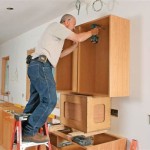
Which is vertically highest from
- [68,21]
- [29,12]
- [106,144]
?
[29,12]

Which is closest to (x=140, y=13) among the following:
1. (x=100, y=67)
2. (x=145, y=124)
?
(x=100, y=67)

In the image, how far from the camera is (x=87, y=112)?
233cm

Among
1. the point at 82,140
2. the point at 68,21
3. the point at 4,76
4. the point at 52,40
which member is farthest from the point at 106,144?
the point at 4,76

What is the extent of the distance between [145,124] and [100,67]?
871mm

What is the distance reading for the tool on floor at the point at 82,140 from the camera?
7.52 feet

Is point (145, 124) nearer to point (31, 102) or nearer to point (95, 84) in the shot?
point (95, 84)

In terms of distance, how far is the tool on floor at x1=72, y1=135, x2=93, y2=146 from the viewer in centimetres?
229

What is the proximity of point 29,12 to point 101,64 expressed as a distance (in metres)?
1.56

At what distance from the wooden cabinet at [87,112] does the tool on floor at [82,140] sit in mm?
81

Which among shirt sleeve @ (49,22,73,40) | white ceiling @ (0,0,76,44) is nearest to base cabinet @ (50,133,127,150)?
shirt sleeve @ (49,22,73,40)

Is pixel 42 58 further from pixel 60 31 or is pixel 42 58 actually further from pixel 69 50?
pixel 69 50

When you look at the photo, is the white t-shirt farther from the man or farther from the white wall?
the white wall

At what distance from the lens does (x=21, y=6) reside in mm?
3160

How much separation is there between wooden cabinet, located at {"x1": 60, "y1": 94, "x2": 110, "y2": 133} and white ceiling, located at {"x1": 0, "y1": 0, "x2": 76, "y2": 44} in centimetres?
132
